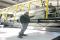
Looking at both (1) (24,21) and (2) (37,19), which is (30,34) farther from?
(2) (37,19)

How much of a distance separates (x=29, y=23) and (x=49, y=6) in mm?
1090

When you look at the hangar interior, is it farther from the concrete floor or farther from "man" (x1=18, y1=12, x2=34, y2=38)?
"man" (x1=18, y1=12, x2=34, y2=38)

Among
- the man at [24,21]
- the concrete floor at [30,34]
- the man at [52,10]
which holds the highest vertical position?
the man at [52,10]

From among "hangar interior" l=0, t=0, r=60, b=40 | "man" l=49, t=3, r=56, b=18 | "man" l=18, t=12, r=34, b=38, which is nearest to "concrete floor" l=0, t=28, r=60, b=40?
"hangar interior" l=0, t=0, r=60, b=40

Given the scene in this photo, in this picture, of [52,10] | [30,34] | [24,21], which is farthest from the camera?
[52,10]

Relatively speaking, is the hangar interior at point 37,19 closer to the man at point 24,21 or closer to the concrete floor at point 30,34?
the concrete floor at point 30,34

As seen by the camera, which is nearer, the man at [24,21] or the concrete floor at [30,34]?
the concrete floor at [30,34]

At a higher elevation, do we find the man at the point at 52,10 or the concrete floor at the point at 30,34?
the man at the point at 52,10

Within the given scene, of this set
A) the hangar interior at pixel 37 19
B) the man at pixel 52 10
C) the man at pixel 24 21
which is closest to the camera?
the man at pixel 24 21

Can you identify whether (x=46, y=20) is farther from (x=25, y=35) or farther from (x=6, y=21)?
(x=6, y=21)

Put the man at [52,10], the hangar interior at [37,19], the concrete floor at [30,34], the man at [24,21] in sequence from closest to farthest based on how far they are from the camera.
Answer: the concrete floor at [30,34]
the man at [24,21]
the hangar interior at [37,19]
the man at [52,10]

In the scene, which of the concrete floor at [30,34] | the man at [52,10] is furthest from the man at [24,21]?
the man at [52,10]

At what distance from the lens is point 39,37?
4789mm

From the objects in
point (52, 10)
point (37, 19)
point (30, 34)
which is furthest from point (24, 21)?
point (52, 10)
